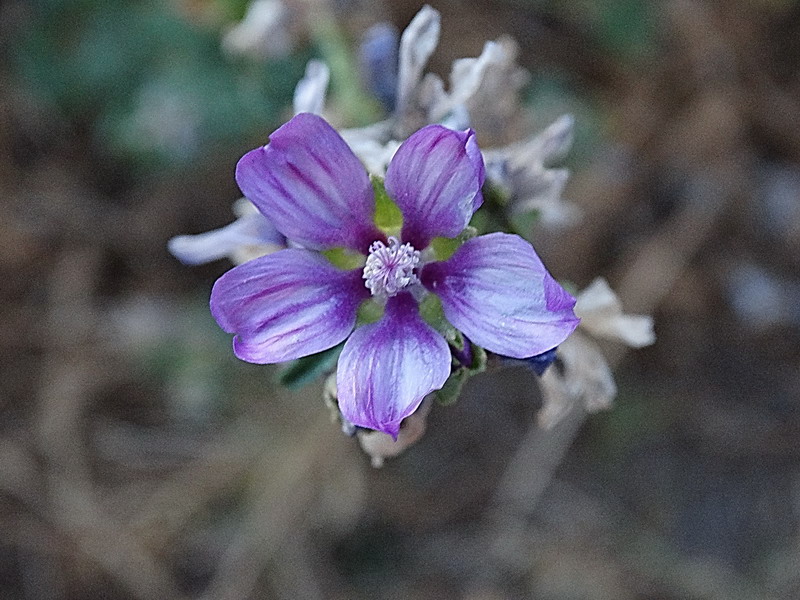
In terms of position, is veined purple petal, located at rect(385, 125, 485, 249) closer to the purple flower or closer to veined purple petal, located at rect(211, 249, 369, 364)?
the purple flower

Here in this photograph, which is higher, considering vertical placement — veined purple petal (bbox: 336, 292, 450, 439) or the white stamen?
the white stamen

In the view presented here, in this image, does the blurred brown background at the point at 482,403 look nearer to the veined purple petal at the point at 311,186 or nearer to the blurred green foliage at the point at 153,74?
the blurred green foliage at the point at 153,74

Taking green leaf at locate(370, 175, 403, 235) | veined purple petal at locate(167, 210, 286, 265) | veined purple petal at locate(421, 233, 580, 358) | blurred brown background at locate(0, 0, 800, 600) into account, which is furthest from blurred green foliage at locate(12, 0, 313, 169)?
veined purple petal at locate(421, 233, 580, 358)

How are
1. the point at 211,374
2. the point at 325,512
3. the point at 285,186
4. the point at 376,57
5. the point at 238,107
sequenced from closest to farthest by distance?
1. the point at 285,186
2. the point at 376,57
3. the point at 238,107
4. the point at 211,374
5. the point at 325,512

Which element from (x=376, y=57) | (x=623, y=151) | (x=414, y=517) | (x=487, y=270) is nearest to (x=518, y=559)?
(x=414, y=517)

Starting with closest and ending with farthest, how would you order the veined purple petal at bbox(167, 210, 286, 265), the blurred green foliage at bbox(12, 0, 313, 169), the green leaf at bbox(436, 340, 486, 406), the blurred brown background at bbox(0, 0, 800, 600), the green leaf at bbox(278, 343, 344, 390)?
the green leaf at bbox(436, 340, 486, 406), the green leaf at bbox(278, 343, 344, 390), the veined purple petal at bbox(167, 210, 286, 265), the blurred green foliage at bbox(12, 0, 313, 169), the blurred brown background at bbox(0, 0, 800, 600)

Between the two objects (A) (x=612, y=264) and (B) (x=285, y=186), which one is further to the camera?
(A) (x=612, y=264)

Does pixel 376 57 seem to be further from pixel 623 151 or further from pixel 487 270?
pixel 623 151
